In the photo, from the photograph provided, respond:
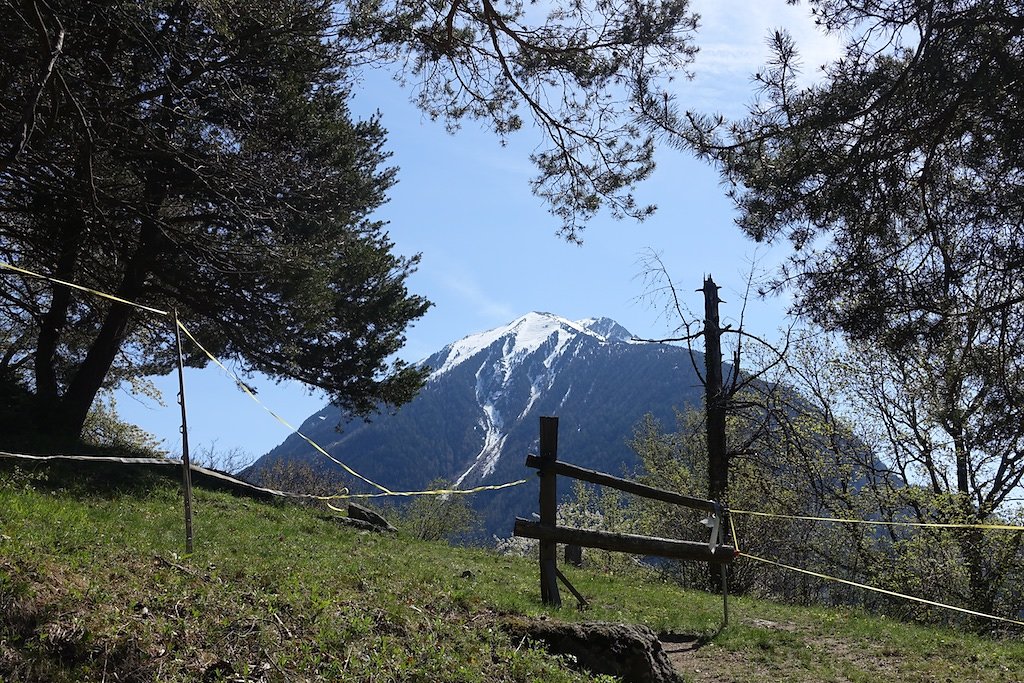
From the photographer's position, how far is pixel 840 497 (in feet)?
56.2

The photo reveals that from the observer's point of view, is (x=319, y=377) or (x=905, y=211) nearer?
(x=905, y=211)

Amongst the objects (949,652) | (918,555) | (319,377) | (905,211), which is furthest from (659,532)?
(905,211)

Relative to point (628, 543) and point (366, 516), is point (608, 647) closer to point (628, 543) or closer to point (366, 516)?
point (628, 543)

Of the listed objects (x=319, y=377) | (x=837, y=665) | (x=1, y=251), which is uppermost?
(x=1, y=251)

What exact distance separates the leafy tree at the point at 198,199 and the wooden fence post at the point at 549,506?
216 inches

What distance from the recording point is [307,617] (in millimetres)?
5004

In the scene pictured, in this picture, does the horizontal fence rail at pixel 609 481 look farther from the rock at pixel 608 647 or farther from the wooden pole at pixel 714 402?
the wooden pole at pixel 714 402

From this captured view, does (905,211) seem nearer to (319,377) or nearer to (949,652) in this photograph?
(949,652)

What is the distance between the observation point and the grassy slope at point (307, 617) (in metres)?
4.11

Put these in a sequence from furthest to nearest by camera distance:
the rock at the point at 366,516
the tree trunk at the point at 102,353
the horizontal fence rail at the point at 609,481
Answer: the rock at the point at 366,516 → the tree trunk at the point at 102,353 → the horizontal fence rail at the point at 609,481

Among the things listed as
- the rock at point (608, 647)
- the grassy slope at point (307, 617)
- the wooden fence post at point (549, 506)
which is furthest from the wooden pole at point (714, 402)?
the rock at point (608, 647)

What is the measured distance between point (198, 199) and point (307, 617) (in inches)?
457

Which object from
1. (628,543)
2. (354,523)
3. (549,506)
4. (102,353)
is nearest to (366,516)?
(354,523)

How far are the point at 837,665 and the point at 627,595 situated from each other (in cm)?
364
